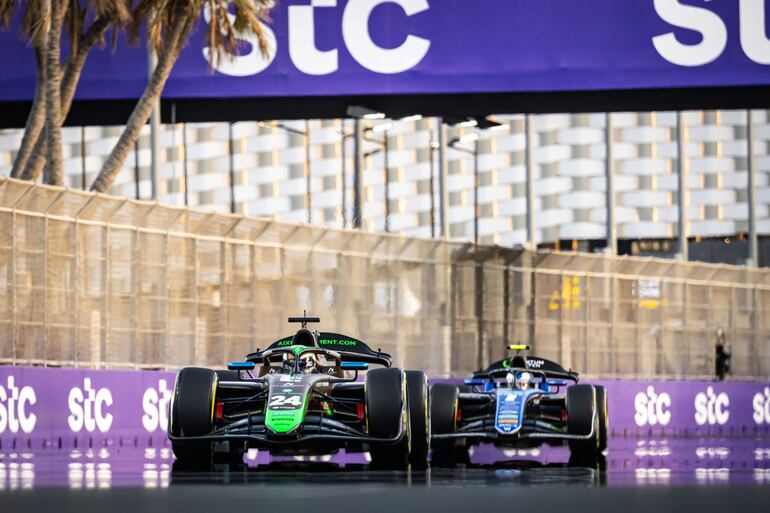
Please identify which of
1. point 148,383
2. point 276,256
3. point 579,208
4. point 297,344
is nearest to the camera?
point 297,344

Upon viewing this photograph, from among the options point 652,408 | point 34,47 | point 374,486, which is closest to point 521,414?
point 374,486

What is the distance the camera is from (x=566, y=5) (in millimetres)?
30547

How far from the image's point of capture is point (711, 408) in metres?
34.3

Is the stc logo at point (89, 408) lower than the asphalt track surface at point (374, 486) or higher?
higher

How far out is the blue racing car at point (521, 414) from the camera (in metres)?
19.6

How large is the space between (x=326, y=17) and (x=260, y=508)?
70.7ft

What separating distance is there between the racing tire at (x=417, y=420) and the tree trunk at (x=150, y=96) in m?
14.1

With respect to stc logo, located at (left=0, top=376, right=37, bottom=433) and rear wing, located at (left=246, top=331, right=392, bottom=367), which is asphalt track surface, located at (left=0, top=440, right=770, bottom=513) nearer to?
rear wing, located at (left=246, top=331, right=392, bottom=367)

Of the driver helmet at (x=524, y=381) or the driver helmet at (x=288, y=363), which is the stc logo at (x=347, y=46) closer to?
the driver helmet at (x=524, y=381)

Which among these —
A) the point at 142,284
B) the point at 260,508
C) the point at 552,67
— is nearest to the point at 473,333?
the point at 552,67

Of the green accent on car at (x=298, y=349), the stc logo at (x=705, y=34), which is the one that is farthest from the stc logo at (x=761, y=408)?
the green accent on car at (x=298, y=349)

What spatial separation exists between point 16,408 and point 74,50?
12279mm

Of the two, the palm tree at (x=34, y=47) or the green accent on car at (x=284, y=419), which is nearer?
the green accent on car at (x=284, y=419)

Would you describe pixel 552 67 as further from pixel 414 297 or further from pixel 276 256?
pixel 276 256
